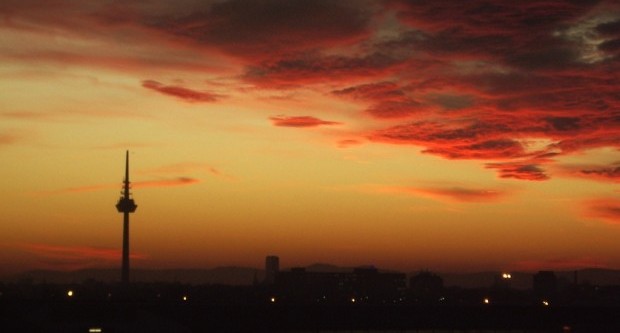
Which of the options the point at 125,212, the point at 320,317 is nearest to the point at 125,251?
the point at 125,212

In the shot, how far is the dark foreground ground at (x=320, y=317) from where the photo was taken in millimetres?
92938

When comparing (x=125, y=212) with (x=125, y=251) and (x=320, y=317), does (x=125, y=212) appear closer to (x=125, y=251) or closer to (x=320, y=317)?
(x=125, y=251)

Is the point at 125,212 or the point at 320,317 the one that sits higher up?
the point at 125,212

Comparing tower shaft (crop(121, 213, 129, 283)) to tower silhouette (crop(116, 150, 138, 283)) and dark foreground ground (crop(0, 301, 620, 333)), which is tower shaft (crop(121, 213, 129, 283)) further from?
dark foreground ground (crop(0, 301, 620, 333))

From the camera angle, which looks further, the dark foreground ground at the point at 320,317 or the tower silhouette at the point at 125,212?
the tower silhouette at the point at 125,212

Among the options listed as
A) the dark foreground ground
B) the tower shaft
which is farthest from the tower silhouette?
the dark foreground ground

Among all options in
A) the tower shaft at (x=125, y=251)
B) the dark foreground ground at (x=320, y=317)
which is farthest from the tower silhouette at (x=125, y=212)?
the dark foreground ground at (x=320, y=317)

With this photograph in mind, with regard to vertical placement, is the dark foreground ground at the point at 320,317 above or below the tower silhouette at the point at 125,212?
below

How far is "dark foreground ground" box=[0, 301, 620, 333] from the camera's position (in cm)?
9294

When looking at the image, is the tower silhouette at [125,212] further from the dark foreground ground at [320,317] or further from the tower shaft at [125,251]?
the dark foreground ground at [320,317]

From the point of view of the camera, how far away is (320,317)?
10581cm

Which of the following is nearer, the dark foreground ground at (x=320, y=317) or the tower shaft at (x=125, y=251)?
the dark foreground ground at (x=320, y=317)

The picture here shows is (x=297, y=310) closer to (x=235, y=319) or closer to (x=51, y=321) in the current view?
(x=235, y=319)

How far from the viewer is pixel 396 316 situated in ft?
355
